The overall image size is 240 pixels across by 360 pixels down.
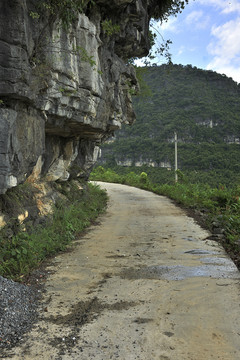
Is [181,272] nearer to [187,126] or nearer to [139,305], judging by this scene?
[139,305]

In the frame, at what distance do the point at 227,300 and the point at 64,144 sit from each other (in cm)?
815

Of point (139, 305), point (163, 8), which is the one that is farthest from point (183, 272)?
point (163, 8)

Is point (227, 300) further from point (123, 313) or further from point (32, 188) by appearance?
point (32, 188)

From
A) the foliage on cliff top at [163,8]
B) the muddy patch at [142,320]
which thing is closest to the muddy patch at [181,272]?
the muddy patch at [142,320]

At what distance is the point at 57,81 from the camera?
706cm

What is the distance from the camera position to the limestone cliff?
5.41 m

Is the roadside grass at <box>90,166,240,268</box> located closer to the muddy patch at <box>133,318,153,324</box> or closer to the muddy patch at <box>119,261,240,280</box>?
the muddy patch at <box>119,261,240,280</box>

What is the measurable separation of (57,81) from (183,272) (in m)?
5.16

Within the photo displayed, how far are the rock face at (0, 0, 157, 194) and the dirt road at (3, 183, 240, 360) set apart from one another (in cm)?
236

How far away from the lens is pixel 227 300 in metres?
4.04

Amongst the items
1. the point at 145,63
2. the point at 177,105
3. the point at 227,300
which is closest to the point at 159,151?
the point at 177,105

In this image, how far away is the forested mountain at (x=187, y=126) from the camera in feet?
142

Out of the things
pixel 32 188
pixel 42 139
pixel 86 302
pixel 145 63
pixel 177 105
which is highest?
pixel 177 105

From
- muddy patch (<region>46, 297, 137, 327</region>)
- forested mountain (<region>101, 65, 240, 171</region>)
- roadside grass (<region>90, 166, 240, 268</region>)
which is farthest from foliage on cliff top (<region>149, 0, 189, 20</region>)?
forested mountain (<region>101, 65, 240, 171</region>)
